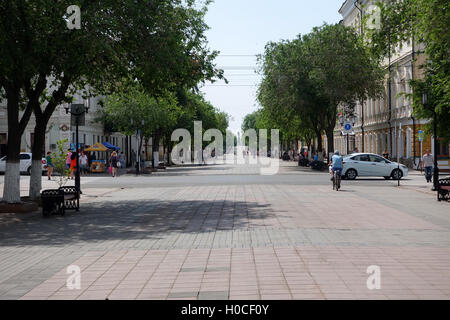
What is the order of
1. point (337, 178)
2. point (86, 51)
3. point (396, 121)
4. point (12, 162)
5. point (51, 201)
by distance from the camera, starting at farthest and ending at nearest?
point (396, 121)
point (337, 178)
point (12, 162)
point (86, 51)
point (51, 201)

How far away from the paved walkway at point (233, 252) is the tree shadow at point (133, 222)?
1.0 inches

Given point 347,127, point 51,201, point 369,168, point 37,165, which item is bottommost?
point 51,201

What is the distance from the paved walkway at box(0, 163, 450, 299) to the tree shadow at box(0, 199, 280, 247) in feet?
0.08

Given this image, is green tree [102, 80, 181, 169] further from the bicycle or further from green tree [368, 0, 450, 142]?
green tree [368, 0, 450, 142]

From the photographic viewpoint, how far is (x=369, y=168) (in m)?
33.9

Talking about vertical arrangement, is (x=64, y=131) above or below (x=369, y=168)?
above

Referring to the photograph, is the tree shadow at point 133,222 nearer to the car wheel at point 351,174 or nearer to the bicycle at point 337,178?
the bicycle at point 337,178

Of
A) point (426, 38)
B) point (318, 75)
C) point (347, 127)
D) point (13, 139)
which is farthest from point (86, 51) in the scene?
point (318, 75)

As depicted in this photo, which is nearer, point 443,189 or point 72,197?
point 72,197

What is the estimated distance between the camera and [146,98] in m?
49.6

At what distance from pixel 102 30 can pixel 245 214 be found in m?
6.47

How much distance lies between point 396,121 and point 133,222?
40.6 metres

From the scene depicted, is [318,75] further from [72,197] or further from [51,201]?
[51,201]
